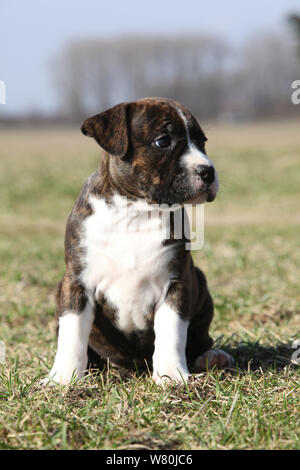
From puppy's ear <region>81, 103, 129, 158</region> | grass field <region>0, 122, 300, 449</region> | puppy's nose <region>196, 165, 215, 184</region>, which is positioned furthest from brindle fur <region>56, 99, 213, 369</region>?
grass field <region>0, 122, 300, 449</region>

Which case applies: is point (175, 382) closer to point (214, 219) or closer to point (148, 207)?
point (148, 207)

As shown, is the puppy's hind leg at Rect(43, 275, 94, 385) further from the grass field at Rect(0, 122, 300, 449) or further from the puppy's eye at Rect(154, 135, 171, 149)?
the puppy's eye at Rect(154, 135, 171, 149)

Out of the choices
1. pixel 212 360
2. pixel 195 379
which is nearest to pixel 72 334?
pixel 195 379

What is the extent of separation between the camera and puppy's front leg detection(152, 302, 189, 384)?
3504mm

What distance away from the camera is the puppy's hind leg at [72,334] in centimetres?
351

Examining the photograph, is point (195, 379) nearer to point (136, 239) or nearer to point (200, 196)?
point (136, 239)

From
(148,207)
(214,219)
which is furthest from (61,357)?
(214,219)

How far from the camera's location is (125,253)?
Result: 11.6 feet

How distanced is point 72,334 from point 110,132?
1185 millimetres

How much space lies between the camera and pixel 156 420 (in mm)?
3059

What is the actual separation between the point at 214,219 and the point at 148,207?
11604 millimetres

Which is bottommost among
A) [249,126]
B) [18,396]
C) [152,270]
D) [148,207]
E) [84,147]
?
[18,396]

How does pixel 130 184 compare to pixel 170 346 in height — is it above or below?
above

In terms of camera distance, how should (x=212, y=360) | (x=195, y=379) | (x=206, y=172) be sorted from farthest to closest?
1. (x=212, y=360)
2. (x=195, y=379)
3. (x=206, y=172)
